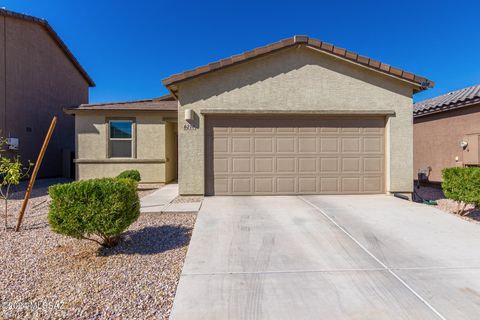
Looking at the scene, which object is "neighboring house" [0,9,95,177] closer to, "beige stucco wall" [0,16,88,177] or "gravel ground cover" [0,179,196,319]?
"beige stucco wall" [0,16,88,177]

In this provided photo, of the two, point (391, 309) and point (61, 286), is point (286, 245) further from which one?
point (61, 286)

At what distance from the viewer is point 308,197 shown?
7.52 metres

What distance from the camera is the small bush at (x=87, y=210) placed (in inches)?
145

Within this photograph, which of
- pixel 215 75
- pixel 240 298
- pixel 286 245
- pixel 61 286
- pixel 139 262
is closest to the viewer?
pixel 240 298

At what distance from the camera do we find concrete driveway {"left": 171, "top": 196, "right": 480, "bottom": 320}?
2.59 metres

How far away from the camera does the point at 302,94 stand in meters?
7.66

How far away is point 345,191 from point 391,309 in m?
5.58

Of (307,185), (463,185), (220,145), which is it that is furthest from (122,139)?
(463,185)

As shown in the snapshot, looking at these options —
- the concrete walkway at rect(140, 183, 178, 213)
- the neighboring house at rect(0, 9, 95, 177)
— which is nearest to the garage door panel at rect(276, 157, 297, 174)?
the concrete walkway at rect(140, 183, 178, 213)

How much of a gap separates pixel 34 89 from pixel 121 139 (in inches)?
278

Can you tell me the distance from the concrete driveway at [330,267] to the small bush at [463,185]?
56 cm

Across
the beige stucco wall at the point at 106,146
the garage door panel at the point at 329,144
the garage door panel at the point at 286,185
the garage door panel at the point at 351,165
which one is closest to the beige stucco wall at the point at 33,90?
the beige stucco wall at the point at 106,146

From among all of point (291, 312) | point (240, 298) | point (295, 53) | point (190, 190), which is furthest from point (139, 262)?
point (295, 53)

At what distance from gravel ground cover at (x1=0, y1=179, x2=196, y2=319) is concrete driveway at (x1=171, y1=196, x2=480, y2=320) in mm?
278
